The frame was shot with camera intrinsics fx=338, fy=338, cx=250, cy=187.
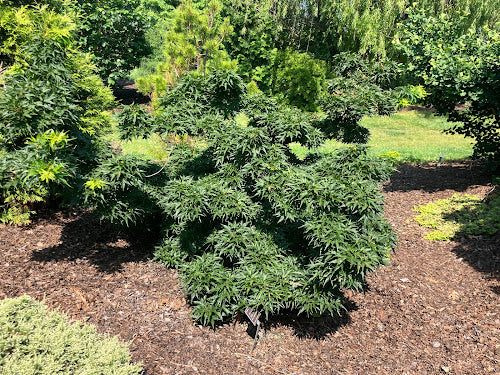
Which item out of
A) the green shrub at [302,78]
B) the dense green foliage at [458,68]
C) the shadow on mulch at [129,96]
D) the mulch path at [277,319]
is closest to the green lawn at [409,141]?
the dense green foliage at [458,68]

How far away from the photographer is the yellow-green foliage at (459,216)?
242 inches

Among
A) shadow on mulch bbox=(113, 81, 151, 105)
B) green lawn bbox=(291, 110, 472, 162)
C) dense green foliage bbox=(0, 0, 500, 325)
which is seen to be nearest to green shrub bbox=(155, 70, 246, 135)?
dense green foliage bbox=(0, 0, 500, 325)

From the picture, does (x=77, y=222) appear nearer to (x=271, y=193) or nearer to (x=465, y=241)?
(x=271, y=193)

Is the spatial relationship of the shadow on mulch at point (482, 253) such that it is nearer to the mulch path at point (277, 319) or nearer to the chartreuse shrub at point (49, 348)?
the mulch path at point (277, 319)

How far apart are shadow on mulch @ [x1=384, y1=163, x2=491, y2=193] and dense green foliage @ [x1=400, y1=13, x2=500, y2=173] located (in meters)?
0.67

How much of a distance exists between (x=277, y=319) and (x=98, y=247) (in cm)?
302

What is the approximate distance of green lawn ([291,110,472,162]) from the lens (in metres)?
12.0

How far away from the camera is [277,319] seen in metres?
4.25

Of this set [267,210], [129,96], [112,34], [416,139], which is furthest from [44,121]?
[129,96]

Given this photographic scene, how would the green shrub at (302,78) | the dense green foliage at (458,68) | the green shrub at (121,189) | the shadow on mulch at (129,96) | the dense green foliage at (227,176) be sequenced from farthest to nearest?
1. the shadow on mulch at (129,96)
2. the green shrub at (302,78)
3. the dense green foliage at (458,68)
4. the green shrub at (121,189)
5. the dense green foliage at (227,176)

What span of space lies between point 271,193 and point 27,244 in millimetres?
4039

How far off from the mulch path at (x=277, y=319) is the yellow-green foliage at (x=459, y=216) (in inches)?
12.5

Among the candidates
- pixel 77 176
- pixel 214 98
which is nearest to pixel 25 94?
pixel 77 176

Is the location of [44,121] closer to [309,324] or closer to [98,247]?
[98,247]
